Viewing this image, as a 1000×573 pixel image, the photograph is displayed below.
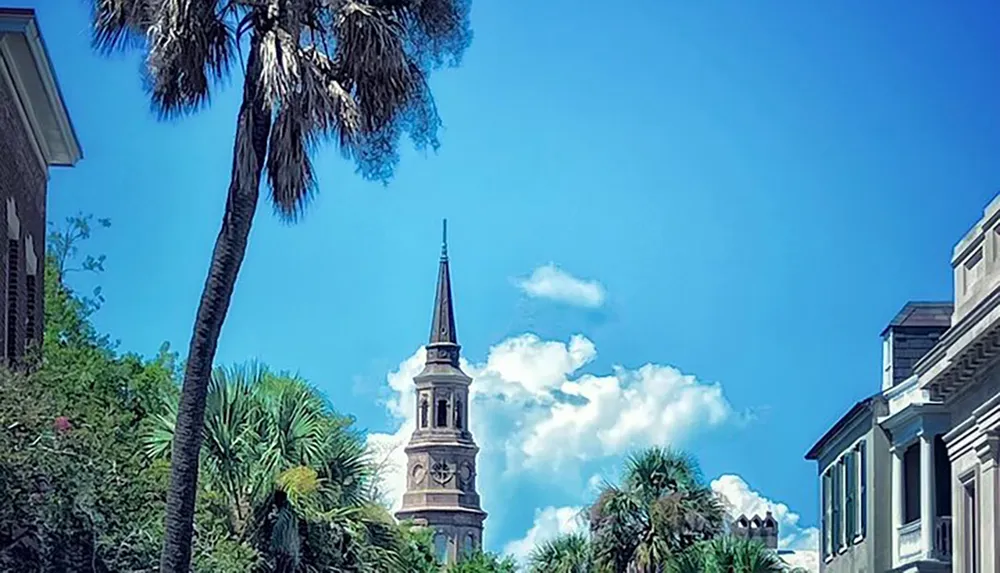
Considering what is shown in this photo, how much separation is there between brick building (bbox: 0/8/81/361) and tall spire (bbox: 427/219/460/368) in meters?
148

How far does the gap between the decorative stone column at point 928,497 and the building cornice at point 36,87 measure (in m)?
15.6

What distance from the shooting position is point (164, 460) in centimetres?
2647

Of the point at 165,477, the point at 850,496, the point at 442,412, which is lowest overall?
the point at 165,477

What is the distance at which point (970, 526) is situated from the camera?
2802 cm

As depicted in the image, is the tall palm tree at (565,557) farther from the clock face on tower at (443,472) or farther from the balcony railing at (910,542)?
the clock face on tower at (443,472)

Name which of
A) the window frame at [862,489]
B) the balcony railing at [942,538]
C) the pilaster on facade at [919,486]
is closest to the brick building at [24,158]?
the pilaster on facade at [919,486]

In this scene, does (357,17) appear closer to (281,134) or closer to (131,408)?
(281,134)

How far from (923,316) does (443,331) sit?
142372 millimetres

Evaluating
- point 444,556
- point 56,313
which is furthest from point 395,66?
point 444,556

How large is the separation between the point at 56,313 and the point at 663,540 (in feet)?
57.3

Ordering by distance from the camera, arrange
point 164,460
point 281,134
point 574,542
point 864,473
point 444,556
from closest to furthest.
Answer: point 281,134 → point 164,460 → point 864,473 → point 574,542 → point 444,556

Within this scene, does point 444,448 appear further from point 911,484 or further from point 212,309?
point 212,309

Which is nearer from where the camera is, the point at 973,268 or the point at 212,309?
the point at 212,309

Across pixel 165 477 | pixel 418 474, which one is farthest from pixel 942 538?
pixel 418 474
